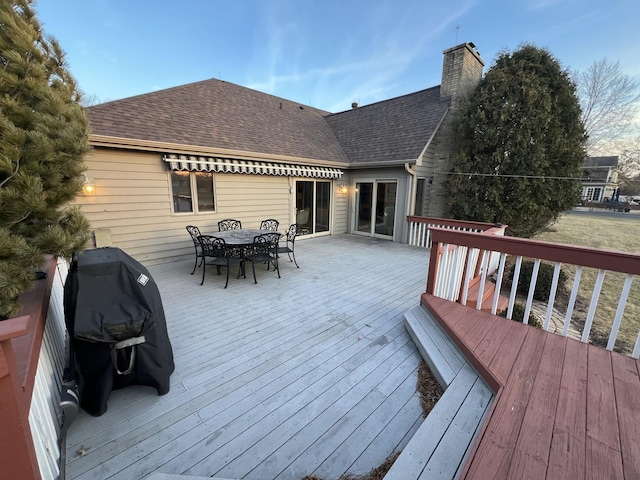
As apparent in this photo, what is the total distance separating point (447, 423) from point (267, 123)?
29.7 feet

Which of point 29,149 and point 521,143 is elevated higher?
point 521,143

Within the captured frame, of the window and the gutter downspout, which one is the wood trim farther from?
the gutter downspout

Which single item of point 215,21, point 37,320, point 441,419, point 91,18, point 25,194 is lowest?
point 441,419

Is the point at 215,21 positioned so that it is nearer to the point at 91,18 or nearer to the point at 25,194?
the point at 91,18

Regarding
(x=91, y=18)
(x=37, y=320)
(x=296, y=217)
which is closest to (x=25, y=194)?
(x=37, y=320)

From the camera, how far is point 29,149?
1.44m

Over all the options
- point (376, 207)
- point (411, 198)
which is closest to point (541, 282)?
point (411, 198)

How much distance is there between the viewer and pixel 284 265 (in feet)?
19.5

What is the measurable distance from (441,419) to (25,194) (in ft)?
9.25

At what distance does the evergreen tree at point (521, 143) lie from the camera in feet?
25.9

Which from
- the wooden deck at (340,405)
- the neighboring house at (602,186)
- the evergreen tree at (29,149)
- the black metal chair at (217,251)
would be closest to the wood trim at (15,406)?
the evergreen tree at (29,149)

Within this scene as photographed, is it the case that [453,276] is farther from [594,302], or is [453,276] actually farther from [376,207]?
[376,207]

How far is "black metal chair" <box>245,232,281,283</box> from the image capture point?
16.1ft

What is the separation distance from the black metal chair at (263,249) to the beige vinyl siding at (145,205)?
215 centimetres
